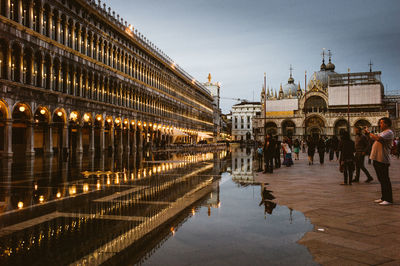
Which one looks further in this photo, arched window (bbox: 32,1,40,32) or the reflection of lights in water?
arched window (bbox: 32,1,40,32)

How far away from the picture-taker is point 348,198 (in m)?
7.93

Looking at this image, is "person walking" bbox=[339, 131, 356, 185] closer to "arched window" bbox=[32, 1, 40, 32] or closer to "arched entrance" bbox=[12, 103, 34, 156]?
"arched entrance" bbox=[12, 103, 34, 156]

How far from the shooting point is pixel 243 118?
13625 cm

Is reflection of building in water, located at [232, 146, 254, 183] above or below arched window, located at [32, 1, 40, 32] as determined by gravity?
below

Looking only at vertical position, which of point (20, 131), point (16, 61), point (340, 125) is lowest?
point (20, 131)

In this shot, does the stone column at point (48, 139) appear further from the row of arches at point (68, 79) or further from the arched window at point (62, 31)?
the arched window at point (62, 31)

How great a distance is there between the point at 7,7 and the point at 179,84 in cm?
4794

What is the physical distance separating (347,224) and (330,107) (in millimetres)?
96844

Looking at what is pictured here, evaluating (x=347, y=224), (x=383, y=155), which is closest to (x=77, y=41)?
(x=383, y=155)

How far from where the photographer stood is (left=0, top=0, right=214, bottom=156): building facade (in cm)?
2479

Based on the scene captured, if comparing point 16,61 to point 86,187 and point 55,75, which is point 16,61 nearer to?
point 55,75

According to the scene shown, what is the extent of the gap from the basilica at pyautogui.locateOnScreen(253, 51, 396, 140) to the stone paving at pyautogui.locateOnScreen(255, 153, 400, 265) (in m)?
74.1

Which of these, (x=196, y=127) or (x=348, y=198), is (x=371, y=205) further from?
(x=196, y=127)

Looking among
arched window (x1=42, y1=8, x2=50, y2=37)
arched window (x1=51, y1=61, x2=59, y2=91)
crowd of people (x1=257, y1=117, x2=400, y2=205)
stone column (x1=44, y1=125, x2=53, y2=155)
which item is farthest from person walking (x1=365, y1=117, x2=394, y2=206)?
arched window (x1=42, y1=8, x2=50, y2=37)
